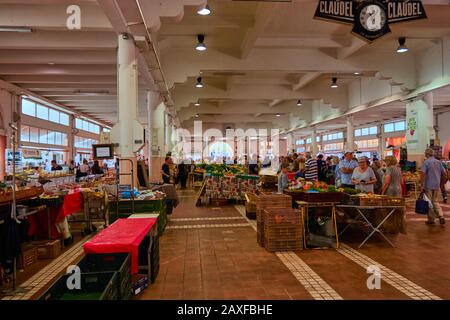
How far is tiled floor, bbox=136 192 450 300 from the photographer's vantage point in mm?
3600

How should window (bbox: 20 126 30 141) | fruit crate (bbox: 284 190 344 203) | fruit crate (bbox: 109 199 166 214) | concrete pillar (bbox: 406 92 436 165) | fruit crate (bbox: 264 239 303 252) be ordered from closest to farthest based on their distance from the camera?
fruit crate (bbox: 264 239 303 252), fruit crate (bbox: 284 190 344 203), fruit crate (bbox: 109 199 166 214), concrete pillar (bbox: 406 92 436 165), window (bbox: 20 126 30 141)

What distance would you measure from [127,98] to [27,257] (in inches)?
133

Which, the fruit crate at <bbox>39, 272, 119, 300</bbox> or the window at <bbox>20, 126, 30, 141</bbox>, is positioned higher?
the window at <bbox>20, 126, 30, 141</bbox>

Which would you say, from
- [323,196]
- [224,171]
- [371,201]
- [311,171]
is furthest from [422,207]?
[224,171]

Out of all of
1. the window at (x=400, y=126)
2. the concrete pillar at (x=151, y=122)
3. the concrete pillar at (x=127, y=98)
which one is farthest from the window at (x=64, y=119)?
the window at (x=400, y=126)

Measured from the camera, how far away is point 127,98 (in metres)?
6.82

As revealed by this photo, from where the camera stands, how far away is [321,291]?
11.9 feet

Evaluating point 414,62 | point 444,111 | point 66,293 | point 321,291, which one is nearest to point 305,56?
point 414,62

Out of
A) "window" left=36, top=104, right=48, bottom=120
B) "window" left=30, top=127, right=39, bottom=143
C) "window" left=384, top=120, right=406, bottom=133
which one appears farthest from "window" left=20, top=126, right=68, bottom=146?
"window" left=384, top=120, right=406, bottom=133

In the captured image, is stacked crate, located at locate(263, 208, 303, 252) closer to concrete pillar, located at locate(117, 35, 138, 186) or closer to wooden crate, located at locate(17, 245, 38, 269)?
concrete pillar, located at locate(117, 35, 138, 186)

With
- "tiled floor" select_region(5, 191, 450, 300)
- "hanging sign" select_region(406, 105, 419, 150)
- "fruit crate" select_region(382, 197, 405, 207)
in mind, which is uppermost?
"hanging sign" select_region(406, 105, 419, 150)

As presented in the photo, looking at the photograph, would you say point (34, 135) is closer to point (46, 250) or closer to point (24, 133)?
point (24, 133)

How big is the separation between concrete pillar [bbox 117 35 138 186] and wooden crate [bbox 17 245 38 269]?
7.46 ft

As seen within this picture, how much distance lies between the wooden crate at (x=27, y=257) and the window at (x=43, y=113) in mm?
11609
